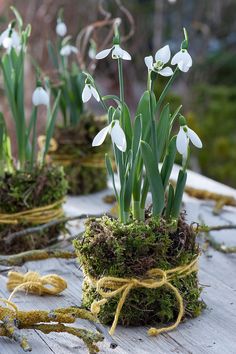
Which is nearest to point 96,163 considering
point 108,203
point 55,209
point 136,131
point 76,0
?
point 108,203

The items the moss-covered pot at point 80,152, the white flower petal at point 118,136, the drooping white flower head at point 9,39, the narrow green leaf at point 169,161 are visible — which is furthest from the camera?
the moss-covered pot at point 80,152

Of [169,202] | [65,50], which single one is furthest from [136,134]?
[65,50]

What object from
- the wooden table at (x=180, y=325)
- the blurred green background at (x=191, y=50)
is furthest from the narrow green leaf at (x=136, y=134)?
the blurred green background at (x=191, y=50)

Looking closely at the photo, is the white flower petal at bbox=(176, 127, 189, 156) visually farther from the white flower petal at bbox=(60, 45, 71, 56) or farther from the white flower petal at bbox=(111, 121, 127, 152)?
the white flower petal at bbox=(60, 45, 71, 56)

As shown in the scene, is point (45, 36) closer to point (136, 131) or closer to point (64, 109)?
point (64, 109)

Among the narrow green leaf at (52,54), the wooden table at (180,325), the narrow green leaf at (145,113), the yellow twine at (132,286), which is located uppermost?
the narrow green leaf at (52,54)

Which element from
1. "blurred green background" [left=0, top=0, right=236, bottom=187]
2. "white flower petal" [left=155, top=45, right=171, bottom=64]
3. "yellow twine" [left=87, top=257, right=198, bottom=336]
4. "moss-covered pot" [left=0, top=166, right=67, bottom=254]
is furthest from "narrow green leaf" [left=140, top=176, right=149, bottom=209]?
"blurred green background" [left=0, top=0, right=236, bottom=187]

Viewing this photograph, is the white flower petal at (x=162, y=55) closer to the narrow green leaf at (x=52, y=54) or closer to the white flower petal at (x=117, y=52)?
the white flower petal at (x=117, y=52)
